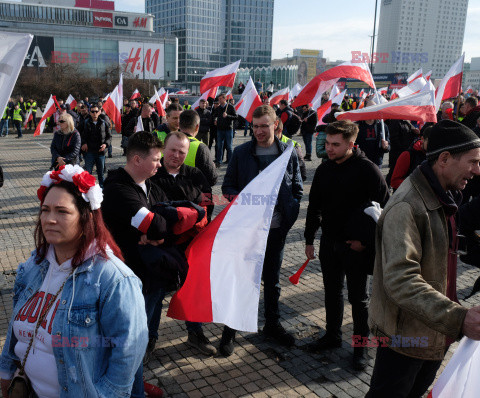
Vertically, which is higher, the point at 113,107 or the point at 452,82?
the point at 452,82

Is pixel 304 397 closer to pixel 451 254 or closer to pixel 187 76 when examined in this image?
pixel 451 254

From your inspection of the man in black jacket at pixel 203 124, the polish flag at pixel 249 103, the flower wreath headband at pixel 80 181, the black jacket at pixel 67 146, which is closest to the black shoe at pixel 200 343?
the flower wreath headband at pixel 80 181

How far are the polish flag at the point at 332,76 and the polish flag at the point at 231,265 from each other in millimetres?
4999

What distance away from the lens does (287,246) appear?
673 centimetres

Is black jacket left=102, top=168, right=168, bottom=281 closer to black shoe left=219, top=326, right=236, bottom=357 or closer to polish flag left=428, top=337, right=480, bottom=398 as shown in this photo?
black shoe left=219, top=326, right=236, bottom=357

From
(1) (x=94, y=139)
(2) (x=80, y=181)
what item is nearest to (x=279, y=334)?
(2) (x=80, y=181)

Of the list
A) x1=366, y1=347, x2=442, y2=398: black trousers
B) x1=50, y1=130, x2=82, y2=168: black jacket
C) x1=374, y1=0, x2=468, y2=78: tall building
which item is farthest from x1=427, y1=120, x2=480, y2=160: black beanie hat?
x1=374, y1=0, x2=468, y2=78: tall building

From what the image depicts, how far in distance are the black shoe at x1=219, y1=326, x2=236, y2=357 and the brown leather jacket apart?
1.78m

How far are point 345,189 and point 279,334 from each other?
1.49 m

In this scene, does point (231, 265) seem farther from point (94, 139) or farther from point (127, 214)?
point (94, 139)

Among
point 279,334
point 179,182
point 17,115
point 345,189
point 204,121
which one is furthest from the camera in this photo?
point 17,115

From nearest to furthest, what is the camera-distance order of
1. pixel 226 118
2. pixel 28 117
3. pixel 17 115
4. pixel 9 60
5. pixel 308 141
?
pixel 9 60
pixel 226 118
pixel 308 141
pixel 17 115
pixel 28 117

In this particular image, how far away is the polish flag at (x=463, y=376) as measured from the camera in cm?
190

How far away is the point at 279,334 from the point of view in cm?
410
